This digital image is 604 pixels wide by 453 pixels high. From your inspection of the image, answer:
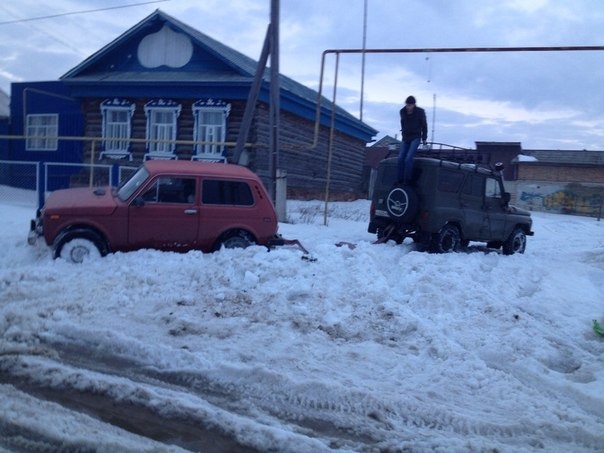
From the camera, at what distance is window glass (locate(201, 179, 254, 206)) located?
31.8 feet

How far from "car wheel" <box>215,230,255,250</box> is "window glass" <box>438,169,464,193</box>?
413cm

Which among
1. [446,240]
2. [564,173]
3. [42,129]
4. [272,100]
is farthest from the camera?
[564,173]

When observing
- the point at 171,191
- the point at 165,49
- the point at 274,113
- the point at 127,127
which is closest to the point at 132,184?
the point at 171,191

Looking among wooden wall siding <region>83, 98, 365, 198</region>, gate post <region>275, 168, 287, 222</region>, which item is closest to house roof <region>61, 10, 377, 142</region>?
wooden wall siding <region>83, 98, 365, 198</region>

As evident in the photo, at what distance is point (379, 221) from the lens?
12.4 metres

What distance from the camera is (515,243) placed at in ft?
45.3

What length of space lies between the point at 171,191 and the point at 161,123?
42.8 ft

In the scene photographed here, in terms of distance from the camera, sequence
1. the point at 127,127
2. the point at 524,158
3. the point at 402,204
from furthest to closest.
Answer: the point at 524,158, the point at 127,127, the point at 402,204

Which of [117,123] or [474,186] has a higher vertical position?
[117,123]

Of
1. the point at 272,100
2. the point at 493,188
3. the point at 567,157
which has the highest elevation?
the point at 567,157

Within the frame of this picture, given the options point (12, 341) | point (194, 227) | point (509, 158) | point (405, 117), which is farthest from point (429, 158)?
point (509, 158)

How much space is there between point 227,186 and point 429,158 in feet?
14.3

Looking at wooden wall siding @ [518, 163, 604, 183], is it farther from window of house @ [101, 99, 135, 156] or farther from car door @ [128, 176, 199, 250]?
car door @ [128, 176, 199, 250]

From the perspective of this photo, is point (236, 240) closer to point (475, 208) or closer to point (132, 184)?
point (132, 184)
